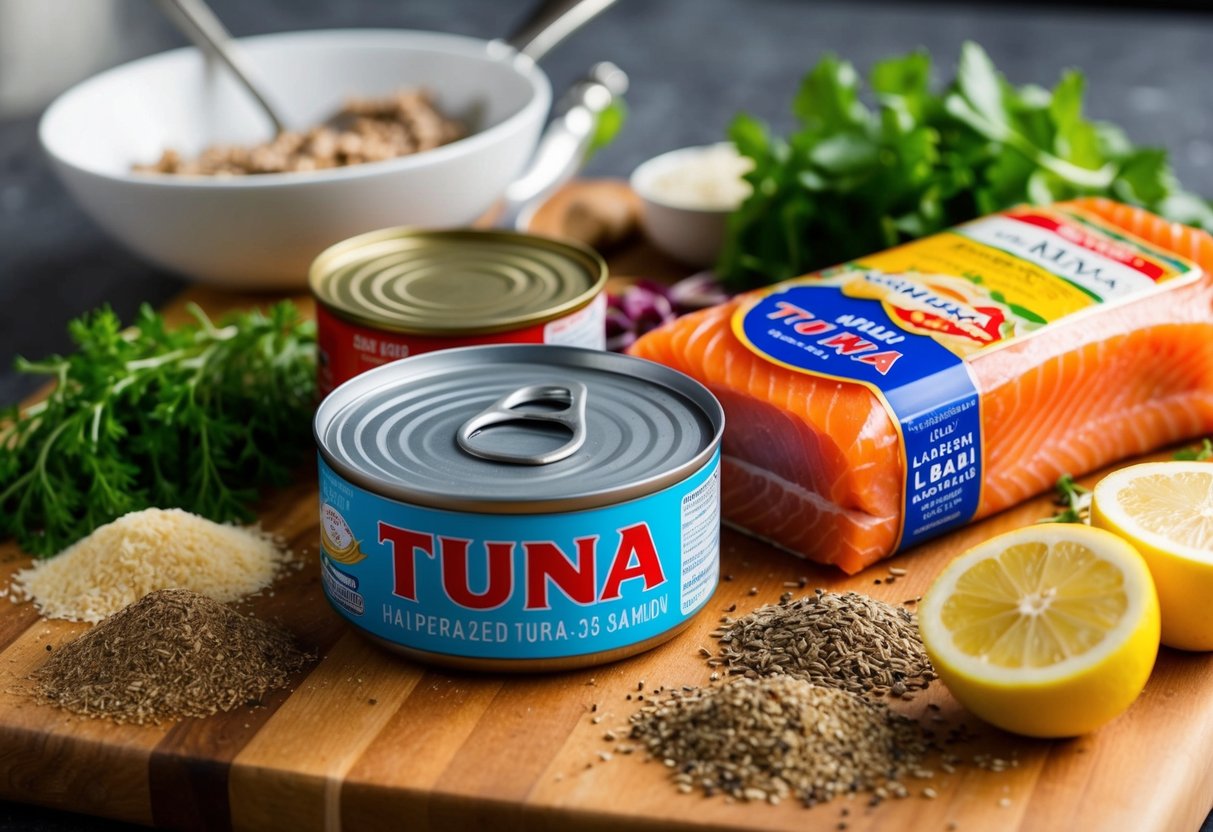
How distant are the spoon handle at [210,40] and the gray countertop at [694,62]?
43 centimetres

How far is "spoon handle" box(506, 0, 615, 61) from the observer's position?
133 inches

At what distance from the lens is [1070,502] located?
7.41 ft

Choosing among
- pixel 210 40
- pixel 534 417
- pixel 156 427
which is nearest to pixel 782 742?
pixel 534 417

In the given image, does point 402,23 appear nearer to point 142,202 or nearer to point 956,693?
point 142,202

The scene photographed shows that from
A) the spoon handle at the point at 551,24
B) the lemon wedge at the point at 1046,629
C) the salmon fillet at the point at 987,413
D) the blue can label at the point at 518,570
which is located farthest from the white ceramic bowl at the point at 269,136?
the lemon wedge at the point at 1046,629

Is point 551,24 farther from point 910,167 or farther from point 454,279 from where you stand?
point 454,279

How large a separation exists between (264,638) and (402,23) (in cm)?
354

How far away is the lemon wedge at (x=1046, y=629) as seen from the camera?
163 centimetres

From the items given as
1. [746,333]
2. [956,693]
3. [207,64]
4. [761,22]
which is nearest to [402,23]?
[761,22]

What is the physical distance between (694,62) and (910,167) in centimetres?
203

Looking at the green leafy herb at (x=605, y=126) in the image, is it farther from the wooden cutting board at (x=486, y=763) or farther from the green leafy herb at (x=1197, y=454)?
the wooden cutting board at (x=486, y=763)

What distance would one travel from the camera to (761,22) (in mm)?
5016

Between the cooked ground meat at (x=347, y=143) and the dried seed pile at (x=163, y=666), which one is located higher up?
the cooked ground meat at (x=347, y=143)

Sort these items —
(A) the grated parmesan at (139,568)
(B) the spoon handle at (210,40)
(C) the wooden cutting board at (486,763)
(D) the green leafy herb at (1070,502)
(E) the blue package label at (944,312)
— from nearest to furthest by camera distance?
(C) the wooden cutting board at (486,763)
(A) the grated parmesan at (139,568)
(E) the blue package label at (944,312)
(D) the green leafy herb at (1070,502)
(B) the spoon handle at (210,40)
